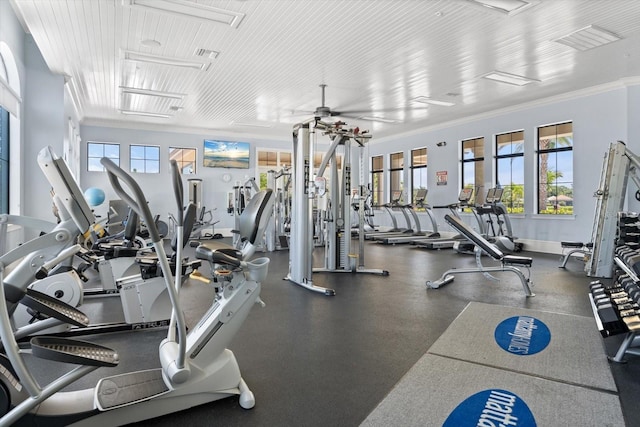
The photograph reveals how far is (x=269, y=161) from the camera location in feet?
43.1

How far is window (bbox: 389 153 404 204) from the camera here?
40.4 feet

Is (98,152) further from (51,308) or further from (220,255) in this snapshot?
(220,255)

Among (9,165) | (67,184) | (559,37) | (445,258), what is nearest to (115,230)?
(9,165)

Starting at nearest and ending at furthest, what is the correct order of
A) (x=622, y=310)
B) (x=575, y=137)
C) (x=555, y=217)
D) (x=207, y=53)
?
(x=622, y=310), (x=207, y=53), (x=575, y=137), (x=555, y=217)

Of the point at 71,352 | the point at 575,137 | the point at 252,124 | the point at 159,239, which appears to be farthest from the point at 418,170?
the point at 71,352

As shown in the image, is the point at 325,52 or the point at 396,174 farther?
the point at 396,174

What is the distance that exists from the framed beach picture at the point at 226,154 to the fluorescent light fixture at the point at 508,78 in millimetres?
7922

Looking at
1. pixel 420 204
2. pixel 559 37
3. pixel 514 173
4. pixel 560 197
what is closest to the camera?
pixel 559 37

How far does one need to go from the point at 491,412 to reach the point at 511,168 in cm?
824

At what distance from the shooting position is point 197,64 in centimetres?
628

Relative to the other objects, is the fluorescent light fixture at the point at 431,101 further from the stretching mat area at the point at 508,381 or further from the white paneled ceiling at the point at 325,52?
the stretching mat area at the point at 508,381

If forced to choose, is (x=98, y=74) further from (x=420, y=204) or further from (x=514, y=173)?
(x=514, y=173)

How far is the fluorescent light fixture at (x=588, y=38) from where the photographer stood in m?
5.04

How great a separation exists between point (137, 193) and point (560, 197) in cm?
883
